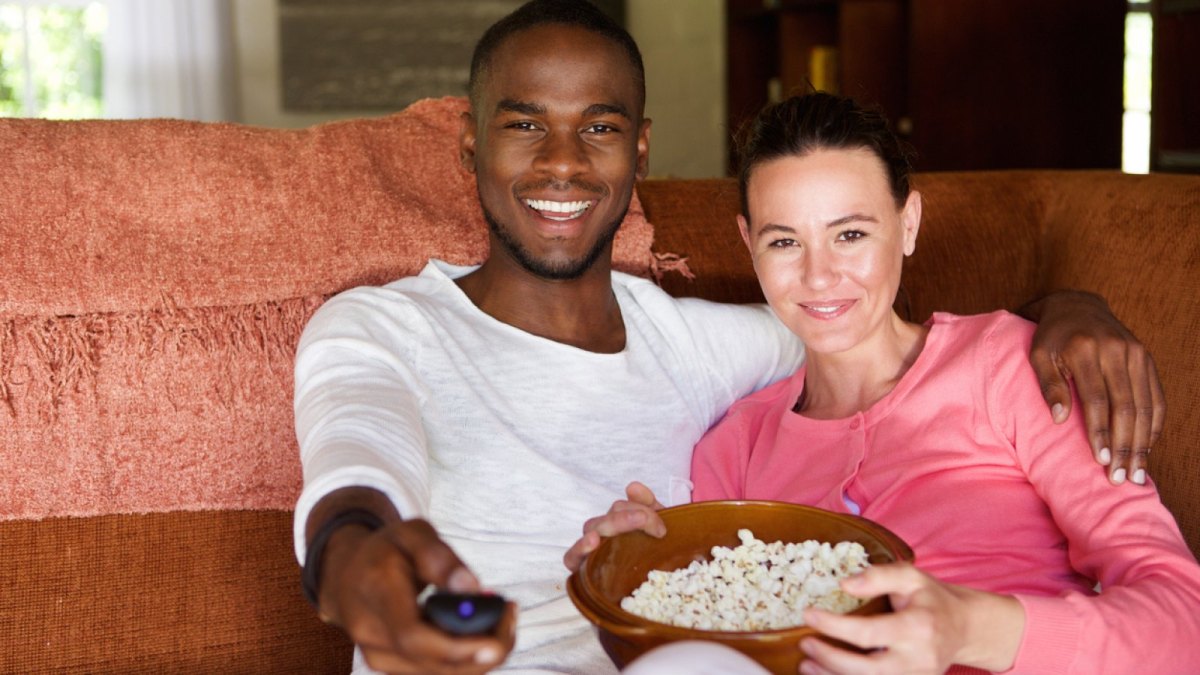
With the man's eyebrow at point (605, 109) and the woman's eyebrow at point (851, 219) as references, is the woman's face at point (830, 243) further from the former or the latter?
the man's eyebrow at point (605, 109)

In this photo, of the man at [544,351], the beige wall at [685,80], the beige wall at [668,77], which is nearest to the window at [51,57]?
the beige wall at [668,77]

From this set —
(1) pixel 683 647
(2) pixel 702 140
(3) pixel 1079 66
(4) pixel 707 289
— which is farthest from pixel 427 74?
(1) pixel 683 647

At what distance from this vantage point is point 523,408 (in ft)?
4.74

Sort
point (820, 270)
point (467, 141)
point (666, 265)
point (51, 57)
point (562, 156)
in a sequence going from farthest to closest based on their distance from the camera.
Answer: point (51, 57), point (666, 265), point (467, 141), point (562, 156), point (820, 270)

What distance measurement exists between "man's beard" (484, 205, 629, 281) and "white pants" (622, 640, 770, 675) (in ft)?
2.35

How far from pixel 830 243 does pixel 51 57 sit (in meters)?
3.65

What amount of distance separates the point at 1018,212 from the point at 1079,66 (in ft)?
3.86

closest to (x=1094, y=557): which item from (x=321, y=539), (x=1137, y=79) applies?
(x=321, y=539)

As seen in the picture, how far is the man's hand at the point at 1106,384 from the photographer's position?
1.18 meters

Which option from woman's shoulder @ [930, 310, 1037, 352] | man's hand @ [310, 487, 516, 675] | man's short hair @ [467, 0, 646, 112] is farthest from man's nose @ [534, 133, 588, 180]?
man's hand @ [310, 487, 516, 675]

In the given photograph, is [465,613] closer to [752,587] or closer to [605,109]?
[752,587]

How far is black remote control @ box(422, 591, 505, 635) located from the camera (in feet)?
2.42

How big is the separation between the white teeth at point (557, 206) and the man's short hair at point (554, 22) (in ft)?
0.56

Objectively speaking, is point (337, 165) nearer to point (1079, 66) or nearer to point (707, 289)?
point (707, 289)
